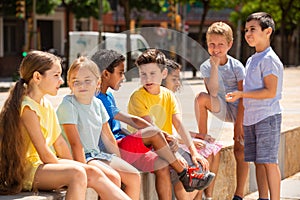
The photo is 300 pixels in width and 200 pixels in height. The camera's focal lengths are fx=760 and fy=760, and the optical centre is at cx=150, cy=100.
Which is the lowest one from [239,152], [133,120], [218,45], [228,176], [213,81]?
[228,176]

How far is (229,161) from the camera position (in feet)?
23.9

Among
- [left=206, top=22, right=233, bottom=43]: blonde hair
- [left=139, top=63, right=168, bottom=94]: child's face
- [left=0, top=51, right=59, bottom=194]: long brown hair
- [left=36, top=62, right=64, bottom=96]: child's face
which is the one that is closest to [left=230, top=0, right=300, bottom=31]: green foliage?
[left=206, top=22, right=233, bottom=43]: blonde hair

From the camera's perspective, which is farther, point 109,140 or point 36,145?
point 109,140

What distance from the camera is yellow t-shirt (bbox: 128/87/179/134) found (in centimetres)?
579

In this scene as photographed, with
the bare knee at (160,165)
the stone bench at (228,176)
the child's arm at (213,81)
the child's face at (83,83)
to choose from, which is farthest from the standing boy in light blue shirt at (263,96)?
the child's face at (83,83)

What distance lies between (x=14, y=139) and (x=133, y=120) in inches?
43.6

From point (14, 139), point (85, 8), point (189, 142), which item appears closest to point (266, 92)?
point (189, 142)

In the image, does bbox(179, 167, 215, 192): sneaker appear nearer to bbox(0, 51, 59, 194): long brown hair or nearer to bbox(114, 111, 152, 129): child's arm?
bbox(114, 111, 152, 129): child's arm

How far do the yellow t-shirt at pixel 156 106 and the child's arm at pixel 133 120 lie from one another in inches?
4.2

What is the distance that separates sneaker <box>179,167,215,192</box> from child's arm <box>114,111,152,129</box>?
51 centimetres

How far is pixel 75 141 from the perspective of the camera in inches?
206

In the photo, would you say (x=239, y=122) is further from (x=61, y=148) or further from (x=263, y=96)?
(x=61, y=148)

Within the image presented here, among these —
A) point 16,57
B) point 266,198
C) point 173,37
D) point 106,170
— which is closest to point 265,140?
point 266,198

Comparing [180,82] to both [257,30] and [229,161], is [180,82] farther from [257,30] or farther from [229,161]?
[229,161]
